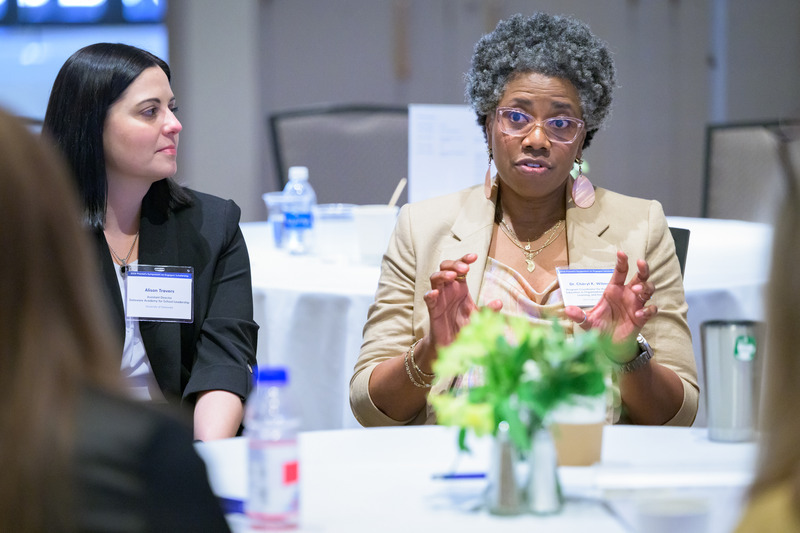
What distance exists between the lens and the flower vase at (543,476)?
118cm

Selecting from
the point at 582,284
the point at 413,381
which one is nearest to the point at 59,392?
the point at 413,381

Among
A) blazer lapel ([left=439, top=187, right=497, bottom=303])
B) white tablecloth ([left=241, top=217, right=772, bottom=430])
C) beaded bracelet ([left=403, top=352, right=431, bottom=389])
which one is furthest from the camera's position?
white tablecloth ([left=241, top=217, right=772, bottom=430])

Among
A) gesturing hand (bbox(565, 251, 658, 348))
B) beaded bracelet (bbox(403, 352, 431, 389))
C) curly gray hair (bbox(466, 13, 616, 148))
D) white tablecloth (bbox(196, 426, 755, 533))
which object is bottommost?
white tablecloth (bbox(196, 426, 755, 533))

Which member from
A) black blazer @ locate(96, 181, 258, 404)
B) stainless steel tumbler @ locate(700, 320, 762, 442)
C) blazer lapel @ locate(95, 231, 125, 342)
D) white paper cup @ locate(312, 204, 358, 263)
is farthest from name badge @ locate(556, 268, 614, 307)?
white paper cup @ locate(312, 204, 358, 263)

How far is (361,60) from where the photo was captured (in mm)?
6074

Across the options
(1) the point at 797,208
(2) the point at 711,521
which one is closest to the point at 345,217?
(2) the point at 711,521

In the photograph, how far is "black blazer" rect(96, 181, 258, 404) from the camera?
2344 mm

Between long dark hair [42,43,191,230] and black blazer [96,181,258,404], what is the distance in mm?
123

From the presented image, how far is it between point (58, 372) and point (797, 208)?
638mm

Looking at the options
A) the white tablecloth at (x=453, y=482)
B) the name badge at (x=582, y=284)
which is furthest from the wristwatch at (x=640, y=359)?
the white tablecloth at (x=453, y=482)

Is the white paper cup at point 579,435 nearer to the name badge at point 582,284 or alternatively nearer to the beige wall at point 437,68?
the name badge at point 582,284

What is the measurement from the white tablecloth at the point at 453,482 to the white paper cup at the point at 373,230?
4.90ft

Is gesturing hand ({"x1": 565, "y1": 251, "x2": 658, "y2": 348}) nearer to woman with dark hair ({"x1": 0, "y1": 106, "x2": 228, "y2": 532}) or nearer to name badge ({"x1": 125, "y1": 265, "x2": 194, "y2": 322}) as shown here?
name badge ({"x1": 125, "y1": 265, "x2": 194, "y2": 322})

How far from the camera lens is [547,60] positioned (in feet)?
7.57
